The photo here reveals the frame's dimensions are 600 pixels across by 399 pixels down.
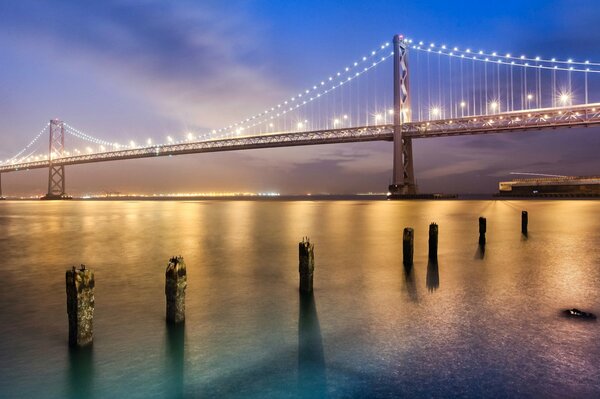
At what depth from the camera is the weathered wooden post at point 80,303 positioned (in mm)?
4398

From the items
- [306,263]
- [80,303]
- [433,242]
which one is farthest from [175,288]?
[433,242]

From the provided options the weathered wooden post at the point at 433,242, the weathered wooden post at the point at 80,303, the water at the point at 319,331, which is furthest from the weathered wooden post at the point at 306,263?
the weathered wooden post at the point at 433,242

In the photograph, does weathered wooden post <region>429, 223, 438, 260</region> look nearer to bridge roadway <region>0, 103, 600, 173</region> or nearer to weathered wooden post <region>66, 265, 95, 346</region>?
weathered wooden post <region>66, 265, 95, 346</region>

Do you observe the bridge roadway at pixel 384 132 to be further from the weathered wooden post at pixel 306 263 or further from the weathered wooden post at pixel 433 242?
the weathered wooden post at pixel 306 263

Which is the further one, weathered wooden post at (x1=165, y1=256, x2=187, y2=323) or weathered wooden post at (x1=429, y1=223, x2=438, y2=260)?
weathered wooden post at (x1=429, y1=223, x2=438, y2=260)

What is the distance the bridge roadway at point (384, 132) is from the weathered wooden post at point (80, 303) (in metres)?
47.7

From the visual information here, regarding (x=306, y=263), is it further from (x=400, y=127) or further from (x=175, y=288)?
(x=400, y=127)

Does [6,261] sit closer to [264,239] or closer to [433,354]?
[264,239]

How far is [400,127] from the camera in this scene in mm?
48688

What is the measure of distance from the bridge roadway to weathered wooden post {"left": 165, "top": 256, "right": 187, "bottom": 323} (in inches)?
1835

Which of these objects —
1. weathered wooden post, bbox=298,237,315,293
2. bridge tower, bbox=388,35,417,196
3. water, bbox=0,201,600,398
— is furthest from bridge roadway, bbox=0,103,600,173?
weathered wooden post, bbox=298,237,315,293

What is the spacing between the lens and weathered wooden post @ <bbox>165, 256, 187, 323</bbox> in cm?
518

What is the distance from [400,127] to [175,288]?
46261 millimetres

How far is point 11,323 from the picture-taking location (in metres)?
5.83
